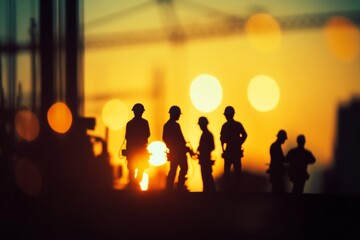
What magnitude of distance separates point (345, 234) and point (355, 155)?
526ft

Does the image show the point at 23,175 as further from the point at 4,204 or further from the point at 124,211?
the point at 124,211

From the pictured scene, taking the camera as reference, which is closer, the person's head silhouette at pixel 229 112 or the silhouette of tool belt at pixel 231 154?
the person's head silhouette at pixel 229 112

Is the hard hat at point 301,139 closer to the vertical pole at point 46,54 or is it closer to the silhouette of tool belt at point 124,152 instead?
the silhouette of tool belt at point 124,152

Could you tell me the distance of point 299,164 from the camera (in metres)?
16.7

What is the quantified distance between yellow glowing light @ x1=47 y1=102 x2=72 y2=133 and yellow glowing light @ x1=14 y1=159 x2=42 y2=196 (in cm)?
136

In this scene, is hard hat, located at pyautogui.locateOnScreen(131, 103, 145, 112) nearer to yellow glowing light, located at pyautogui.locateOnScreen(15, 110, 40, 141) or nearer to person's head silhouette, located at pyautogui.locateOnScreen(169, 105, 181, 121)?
person's head silhouette, located at pyautogui.locateOnScreen(169, 105, 181, 121)

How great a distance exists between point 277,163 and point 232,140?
1352 millimetres

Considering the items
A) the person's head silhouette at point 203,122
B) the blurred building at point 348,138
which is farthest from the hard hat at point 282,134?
the blurred building at point 348,138

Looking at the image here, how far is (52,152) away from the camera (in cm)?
2225

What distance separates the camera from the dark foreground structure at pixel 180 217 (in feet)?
41.1

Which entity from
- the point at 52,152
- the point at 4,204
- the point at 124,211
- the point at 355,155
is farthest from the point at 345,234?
the point at 355,155


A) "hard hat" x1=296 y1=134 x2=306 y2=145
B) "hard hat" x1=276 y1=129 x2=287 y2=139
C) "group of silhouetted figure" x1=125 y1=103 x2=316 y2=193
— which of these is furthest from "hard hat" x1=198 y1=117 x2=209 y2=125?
"hard hat" x1=296 y1=134 x2=306 y2=145

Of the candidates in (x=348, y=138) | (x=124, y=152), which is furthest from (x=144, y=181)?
(x=348, y=138)

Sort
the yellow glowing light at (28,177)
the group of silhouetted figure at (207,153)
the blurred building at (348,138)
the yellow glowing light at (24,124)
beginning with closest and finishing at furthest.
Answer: the group of silhouetted figure at (207,153) < the yellow glowing light at (28,177) < the yellow glowing light at (24,124) < the blurred building at (348,138)
